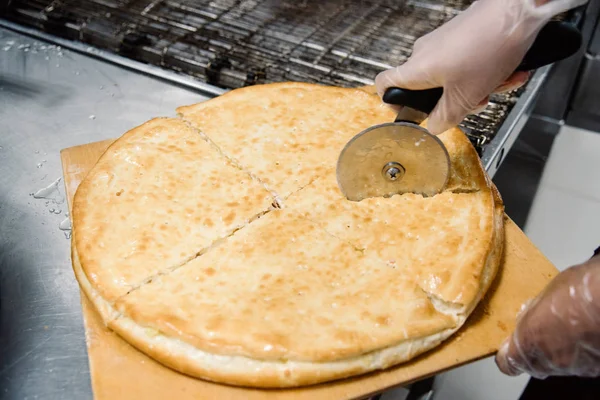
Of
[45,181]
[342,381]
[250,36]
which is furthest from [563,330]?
[250,36]

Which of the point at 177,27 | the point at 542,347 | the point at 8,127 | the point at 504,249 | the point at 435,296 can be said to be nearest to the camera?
the point at 542,347

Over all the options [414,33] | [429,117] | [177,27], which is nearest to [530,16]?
[429,117]

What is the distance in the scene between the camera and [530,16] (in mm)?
1586

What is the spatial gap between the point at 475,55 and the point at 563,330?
0.90 meters

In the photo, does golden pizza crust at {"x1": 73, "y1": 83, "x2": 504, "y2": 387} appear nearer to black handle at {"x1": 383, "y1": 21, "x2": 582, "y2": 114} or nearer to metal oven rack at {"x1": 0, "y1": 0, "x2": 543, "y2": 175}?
black handle at {"x1": 383, "y1": 21, "x2": 582, "y2": 114}

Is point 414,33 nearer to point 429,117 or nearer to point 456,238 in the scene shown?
point 429,117

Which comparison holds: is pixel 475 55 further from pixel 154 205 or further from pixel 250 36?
pixel 250 36

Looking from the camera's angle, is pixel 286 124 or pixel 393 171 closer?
pixel 393 171

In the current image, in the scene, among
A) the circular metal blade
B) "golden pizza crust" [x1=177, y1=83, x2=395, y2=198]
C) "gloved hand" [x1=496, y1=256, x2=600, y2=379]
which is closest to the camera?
"gloved hand" [x1=496, y1=256, x2=600, y2=379]

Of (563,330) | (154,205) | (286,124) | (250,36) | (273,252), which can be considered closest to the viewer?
(563,330)

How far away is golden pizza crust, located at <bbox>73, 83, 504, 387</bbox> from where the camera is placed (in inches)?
55.9

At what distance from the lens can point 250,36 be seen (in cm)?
300

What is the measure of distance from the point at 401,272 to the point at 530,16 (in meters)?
0.90

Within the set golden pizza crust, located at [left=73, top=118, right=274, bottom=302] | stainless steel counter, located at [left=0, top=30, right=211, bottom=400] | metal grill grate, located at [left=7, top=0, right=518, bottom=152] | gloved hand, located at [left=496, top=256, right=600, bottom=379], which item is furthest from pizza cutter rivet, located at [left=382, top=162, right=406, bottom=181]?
stainless steel counter, located at [left=0, top=30, right=211, bottom=400]
